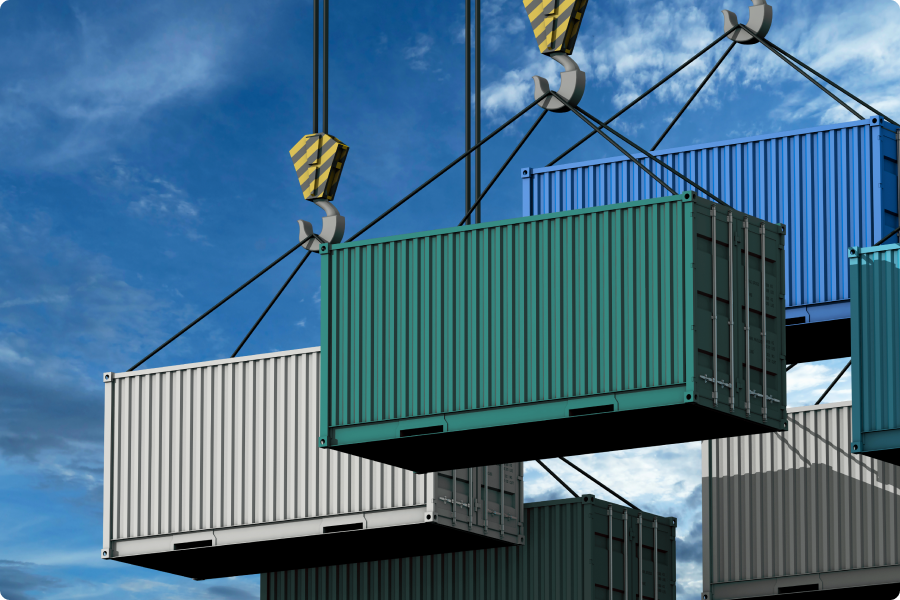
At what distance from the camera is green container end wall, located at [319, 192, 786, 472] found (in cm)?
2173

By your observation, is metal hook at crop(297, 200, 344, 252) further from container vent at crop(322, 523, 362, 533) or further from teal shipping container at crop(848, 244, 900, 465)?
teal shipping container at crop(848, 244, 900, 465)

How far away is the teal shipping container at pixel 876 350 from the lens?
75.7 feet

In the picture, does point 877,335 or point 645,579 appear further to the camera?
point 645,579

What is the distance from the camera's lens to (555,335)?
74.0ft

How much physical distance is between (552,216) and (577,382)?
2.36 metres

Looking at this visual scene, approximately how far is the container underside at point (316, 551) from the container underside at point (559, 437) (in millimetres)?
2404

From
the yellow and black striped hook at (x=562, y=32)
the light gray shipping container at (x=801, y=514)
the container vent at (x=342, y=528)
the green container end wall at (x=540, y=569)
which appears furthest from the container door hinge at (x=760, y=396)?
the container vent at (x=342, y=528)

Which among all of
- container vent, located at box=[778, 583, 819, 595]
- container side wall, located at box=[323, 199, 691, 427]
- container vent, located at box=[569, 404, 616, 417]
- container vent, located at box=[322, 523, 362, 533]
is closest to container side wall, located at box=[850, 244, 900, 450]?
container side wall, located at box=[323, 199, 691, 427]

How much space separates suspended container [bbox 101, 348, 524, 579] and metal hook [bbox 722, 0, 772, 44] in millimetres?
10485

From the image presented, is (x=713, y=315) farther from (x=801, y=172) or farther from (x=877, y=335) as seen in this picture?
(x=801, y=172)

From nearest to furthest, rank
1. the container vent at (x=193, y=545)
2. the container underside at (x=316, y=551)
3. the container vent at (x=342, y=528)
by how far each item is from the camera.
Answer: the container vent at (x=342, y=528)
the container underside at (x=316, y=551)
the container vent at (x=193, y=545)

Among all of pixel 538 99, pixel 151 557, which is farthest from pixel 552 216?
pixel 151 557

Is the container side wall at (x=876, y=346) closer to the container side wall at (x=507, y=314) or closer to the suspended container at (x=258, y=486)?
the container side wall at (x=507, y=314)

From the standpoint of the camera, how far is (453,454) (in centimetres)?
2445
